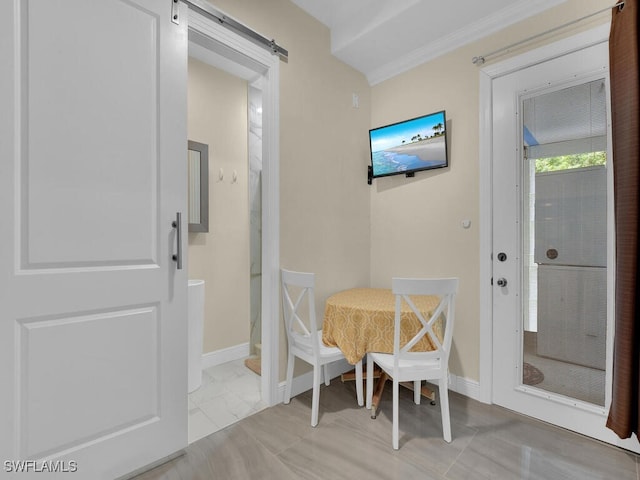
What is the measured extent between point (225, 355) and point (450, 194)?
2.55m

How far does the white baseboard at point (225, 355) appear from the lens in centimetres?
280

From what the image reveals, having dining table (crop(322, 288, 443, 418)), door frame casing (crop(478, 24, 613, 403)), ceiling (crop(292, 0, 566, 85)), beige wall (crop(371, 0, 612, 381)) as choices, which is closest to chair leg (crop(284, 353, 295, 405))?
dining table (crop(322, 288, 443, 418))

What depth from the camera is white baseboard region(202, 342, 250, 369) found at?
2.80 meters

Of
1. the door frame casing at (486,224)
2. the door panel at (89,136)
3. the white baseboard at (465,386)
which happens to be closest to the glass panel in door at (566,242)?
the door frame casing at (486,224)

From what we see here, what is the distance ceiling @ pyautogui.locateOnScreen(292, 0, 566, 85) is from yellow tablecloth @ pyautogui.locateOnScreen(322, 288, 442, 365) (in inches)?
79.4

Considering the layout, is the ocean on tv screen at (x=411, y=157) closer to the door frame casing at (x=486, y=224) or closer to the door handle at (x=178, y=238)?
the door frame casing at (x=486, y=224)

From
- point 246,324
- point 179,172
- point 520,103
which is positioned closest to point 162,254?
point 179,172

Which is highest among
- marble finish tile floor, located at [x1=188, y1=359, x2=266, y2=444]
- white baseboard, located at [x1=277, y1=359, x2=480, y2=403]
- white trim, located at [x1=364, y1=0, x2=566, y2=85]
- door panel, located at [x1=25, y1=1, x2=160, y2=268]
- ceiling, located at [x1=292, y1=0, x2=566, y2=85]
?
ceiling, located at [x1=292, y1=0, x2=566, y2=85]

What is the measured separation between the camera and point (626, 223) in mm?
1484

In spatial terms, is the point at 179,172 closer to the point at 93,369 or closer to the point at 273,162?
the point at 273,162

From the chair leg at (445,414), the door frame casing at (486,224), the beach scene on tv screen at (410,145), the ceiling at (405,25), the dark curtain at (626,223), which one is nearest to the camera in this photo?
the dark curtain at (626,223)

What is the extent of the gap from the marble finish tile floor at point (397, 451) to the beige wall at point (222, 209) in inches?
46.4

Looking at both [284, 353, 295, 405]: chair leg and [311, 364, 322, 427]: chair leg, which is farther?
[284, 353, 295, 405]: chair leg

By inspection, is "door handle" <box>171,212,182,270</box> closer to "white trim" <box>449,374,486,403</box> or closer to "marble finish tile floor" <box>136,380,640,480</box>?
"marble finish tile floor" <box>136,380,640,480</box>
